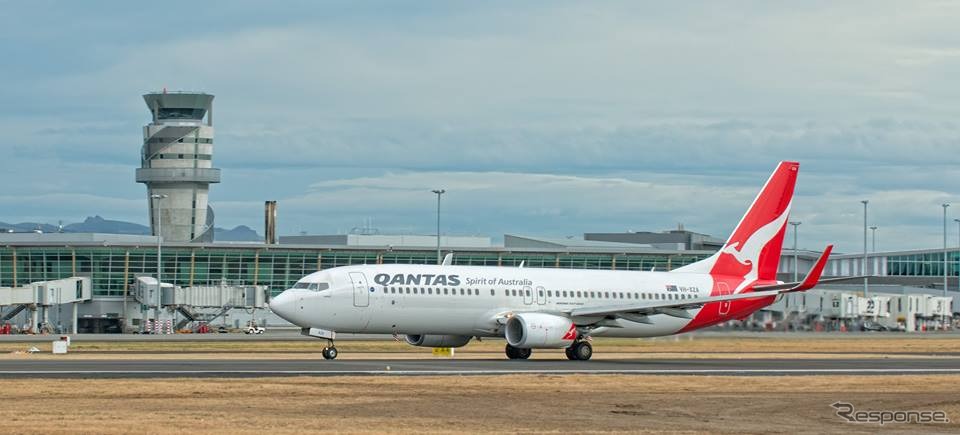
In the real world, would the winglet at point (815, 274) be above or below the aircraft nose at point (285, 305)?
above

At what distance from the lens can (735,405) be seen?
31.6 meters

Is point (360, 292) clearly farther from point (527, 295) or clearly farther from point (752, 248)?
point (752, 248)

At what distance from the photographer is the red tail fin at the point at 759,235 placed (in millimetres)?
64750

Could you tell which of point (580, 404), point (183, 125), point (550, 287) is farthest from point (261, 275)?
point (580, 404)

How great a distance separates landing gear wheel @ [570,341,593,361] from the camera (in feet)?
182

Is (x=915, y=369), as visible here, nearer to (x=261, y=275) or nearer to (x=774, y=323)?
(x=774, y=323)

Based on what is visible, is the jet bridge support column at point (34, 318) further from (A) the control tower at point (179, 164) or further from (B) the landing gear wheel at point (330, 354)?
(B) the landing gear wheel at point (330, 354)

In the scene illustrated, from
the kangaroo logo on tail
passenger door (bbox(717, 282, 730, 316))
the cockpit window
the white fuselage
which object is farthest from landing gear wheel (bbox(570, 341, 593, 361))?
the kangaroo logo on tail

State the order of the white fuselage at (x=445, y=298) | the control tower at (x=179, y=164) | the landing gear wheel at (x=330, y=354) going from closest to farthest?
1. the landing gear wheel at (x=330, y=354)
2. the white fuselage at (x=445, y=298)
3. the control tower at (x=179, y=164)

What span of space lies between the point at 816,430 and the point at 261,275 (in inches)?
4832

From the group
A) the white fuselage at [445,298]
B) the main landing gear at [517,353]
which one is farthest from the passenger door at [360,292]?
the main landing gear at [517,353]
